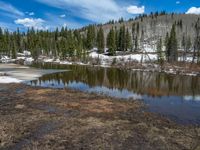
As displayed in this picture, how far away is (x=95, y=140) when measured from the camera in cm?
1945

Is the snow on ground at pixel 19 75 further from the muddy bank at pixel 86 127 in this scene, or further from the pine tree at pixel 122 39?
the pine tree at pixel 122 39

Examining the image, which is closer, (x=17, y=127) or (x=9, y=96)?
(x=17, y=127)

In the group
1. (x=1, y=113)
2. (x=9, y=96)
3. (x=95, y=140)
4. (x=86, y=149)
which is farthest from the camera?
(x=9, y=96)

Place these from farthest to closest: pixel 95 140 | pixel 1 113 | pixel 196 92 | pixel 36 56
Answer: pixel 36 56 < pixel 196 92 < pixel 1 113 < pixel 95 140

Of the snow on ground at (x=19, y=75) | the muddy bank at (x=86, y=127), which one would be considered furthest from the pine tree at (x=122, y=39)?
the muddy bank at (x=86, y=127)

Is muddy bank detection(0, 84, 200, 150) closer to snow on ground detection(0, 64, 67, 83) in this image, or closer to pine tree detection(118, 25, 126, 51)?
snow on ground detection(0, 64, 67, 83)

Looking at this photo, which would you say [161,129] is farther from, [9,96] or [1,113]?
[9,96]

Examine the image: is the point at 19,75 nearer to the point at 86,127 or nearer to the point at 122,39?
the point at 86,127

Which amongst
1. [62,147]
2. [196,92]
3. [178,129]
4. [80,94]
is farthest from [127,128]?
[196,92]

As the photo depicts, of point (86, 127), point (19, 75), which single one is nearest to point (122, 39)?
point (19, 75)

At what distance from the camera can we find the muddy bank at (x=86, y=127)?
18.8 m

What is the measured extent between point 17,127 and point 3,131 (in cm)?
141

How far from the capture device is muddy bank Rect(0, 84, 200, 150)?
740 inches

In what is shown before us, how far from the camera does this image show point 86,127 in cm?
2258
